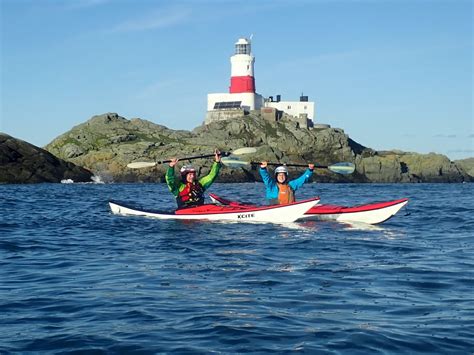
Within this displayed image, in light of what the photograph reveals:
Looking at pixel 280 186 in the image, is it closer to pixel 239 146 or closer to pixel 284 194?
pixel 284 194

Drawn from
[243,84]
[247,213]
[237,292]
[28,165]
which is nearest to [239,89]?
A: [243,84]

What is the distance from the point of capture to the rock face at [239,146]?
7881 centimetres

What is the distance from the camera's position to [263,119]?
92812 mm

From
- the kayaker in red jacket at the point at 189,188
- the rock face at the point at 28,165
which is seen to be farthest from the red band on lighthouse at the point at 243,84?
the kayaker in red jacket at the point at 189,188

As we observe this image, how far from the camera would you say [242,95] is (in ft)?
319

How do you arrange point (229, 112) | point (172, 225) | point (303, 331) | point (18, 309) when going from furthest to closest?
point (229, 112) → point (172, 225) → point (18, 309) → point (303, 331)

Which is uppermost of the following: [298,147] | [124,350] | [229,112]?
[229,112]

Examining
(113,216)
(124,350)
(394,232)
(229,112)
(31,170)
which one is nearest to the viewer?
(124,350)

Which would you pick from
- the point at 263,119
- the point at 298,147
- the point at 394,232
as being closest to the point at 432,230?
the point at 394,232

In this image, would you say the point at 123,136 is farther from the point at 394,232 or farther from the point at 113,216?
the point at 394,232

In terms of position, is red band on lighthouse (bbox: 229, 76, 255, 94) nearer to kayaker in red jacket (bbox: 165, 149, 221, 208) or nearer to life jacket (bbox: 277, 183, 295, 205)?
kayaker in red jacket (bbox: 165, 149, 221, 208)

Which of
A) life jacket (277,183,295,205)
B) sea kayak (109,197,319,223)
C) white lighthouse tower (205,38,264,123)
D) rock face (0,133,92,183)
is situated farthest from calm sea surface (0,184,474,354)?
white lighthouse tower (205,38,264,123)

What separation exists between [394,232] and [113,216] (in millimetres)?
10575

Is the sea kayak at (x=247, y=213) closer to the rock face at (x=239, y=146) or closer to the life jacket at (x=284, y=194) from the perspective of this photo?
the life jacket at (x=284, y=194)
